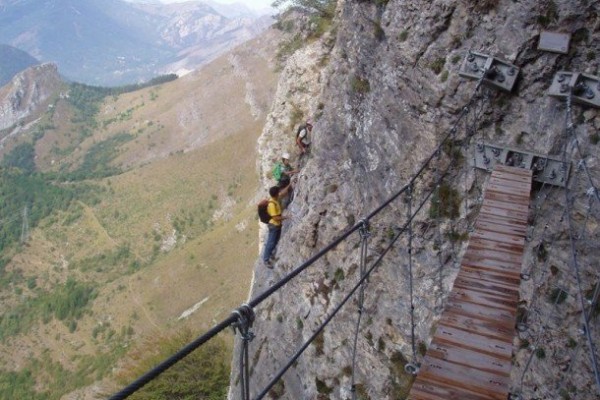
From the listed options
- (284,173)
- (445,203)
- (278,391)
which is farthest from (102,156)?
(445,203)

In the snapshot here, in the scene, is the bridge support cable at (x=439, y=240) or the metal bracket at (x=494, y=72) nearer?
the metal bracket at (x=494, y=72)

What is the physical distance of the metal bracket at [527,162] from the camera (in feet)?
24.5

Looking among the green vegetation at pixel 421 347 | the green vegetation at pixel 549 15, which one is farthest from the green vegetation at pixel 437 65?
the green vegetation at pixel 421 347

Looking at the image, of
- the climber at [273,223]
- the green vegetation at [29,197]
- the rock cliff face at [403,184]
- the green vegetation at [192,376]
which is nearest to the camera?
the rock cliff face at [403,184]

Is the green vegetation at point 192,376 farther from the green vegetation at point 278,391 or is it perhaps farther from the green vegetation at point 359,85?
the green vegetation at point 359,85

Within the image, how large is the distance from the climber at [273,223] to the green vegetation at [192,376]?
22.0m

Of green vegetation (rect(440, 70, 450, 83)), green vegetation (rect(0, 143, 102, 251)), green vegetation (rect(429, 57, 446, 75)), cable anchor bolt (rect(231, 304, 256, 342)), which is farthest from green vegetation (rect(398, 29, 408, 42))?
green vegetation (rect(0, 143, 102, 251))

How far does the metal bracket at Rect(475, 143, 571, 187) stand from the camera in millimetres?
7461

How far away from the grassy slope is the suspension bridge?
4937 centimetres

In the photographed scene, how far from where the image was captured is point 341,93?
13328mm

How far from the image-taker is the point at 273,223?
549 inches

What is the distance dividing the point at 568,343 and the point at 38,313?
10484 cm

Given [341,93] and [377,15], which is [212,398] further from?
[377,15]

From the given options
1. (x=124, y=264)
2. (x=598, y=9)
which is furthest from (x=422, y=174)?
(x=124, y=264)
